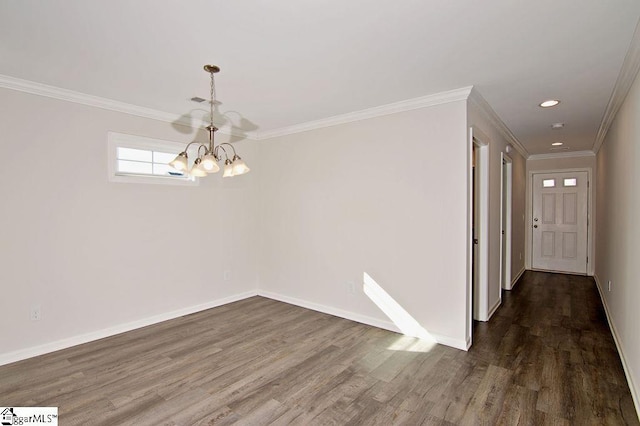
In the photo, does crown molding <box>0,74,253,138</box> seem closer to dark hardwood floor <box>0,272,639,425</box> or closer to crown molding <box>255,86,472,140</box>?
crown molding <box>255,86,472,140</box>

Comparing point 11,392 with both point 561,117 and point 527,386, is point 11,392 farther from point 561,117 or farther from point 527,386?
point 561,117

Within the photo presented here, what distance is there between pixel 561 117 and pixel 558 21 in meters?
2.51

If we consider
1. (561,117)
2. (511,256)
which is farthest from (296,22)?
(511,256)

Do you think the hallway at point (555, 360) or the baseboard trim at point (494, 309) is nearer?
the hallway at point (555, 360)

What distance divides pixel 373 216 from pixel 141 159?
2.75m

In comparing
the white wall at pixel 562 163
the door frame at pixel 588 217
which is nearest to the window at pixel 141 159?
the door frame at pixel 588 217

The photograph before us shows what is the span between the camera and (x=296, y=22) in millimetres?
1994

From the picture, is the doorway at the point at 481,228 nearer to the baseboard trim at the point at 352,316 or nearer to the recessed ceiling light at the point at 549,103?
the recessed ceiling light at the point at 549,103

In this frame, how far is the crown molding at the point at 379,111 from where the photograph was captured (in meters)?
3.14

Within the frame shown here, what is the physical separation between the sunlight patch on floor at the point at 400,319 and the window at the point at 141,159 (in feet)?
8.58

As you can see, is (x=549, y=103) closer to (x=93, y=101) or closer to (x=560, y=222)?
(x=560, y=222)

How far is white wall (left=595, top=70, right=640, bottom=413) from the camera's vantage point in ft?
8.05

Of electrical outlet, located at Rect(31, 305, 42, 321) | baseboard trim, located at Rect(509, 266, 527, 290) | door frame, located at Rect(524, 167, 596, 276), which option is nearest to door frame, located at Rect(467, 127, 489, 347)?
baseboard trim, located at Rect(509, 266, 527, 290)

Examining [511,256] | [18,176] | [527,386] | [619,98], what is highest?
[619,98]
